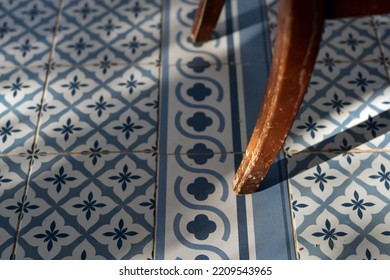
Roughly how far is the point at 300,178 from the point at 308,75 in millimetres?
321

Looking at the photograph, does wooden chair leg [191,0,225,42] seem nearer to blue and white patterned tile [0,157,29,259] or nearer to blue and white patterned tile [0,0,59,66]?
blue and white patterned tile [0,0,59,66]

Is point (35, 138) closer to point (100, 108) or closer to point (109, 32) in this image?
point (100, 108)

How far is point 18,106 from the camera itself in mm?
1028

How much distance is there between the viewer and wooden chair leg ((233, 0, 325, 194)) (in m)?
0.58

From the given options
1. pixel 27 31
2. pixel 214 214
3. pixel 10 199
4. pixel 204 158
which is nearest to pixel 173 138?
pixel 204 158

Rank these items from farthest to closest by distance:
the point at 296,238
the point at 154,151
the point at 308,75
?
1. the point at 154,151
2. the point at 296,238
3. the point at 308,75

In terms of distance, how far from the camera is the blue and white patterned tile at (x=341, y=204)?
0.85 metres

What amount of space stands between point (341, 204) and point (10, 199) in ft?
1.98

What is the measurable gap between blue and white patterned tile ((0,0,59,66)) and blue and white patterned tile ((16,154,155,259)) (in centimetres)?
28

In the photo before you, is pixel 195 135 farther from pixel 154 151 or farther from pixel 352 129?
pixel 352 129

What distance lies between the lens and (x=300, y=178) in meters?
0.93

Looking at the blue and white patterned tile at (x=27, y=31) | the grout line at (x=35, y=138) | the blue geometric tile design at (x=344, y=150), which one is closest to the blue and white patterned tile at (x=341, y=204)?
the blue geometric tile design at (x=344, y=150)

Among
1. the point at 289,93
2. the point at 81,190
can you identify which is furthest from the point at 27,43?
the point at 289,93

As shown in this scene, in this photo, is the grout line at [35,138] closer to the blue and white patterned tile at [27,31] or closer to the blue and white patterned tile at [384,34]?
the blue and white patterned tile at [27,31]
